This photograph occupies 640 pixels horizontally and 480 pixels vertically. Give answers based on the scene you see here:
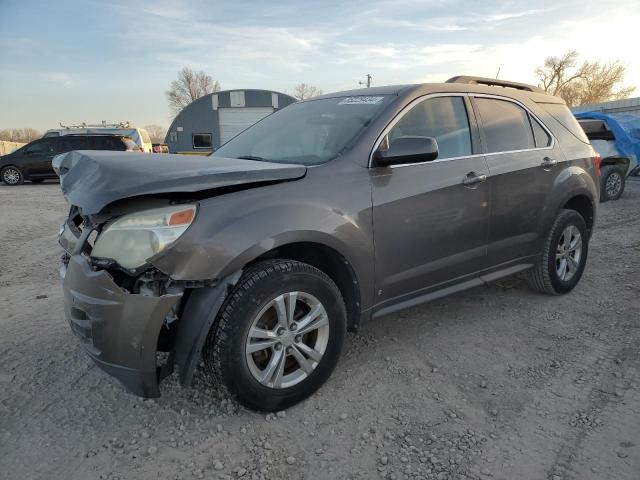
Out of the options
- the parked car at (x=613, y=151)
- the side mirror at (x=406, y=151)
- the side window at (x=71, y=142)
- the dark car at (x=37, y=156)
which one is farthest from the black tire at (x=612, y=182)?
the side window at (x=71, y=142)

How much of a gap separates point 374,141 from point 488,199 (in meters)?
1.09

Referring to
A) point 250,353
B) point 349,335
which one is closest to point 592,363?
point 349,335

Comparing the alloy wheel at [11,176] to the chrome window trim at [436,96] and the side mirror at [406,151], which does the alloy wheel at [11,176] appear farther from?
the side mirror at [406,151]

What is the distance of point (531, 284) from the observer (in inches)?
168

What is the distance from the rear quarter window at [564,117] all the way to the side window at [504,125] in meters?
0.44

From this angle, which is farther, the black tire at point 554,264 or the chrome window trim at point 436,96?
the black tire at point 554,264

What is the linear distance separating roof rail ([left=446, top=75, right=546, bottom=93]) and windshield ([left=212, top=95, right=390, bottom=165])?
34.3 inches

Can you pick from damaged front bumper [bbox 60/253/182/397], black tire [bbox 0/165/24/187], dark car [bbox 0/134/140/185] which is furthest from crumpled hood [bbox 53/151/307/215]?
black tire [bbox 0/165/24/187]

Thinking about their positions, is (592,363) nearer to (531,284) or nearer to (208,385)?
(531,284)

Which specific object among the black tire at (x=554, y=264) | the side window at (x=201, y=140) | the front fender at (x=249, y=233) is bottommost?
the black tire at (x=554, y=264)

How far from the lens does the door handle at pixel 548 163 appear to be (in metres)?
3.87

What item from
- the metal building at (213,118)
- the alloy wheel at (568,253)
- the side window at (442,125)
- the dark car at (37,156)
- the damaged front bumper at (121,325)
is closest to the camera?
the damaged front bumper at (121,325)

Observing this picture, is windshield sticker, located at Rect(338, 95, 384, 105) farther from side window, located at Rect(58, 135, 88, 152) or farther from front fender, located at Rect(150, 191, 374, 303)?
side window, located at Rect(58, 135, 88, 152)

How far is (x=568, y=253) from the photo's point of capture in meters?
4.29
